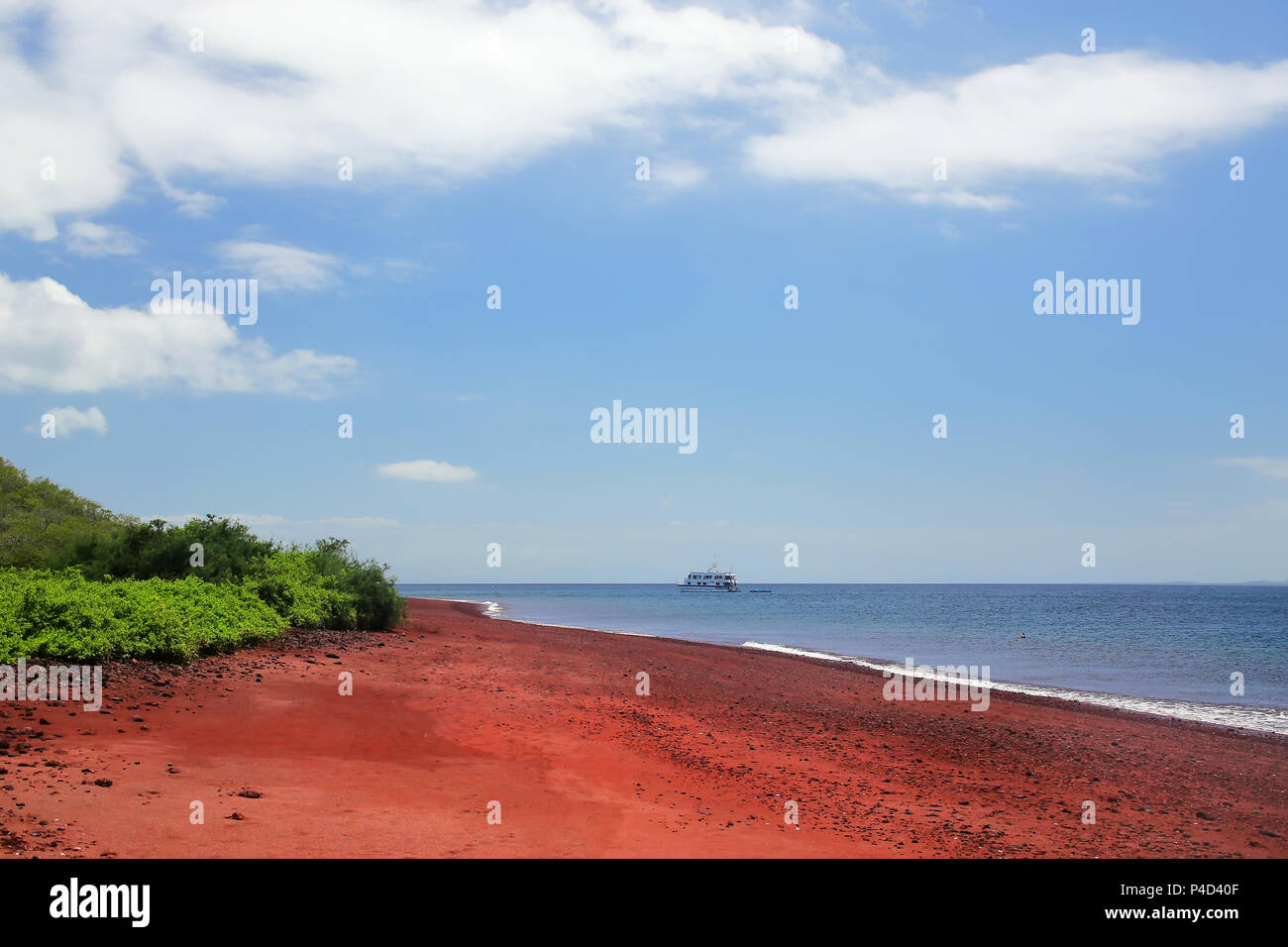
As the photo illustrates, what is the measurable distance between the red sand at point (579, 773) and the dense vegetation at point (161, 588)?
32.9 inches

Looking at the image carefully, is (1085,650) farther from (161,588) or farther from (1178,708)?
(161,588)

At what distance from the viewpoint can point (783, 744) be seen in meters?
13.3

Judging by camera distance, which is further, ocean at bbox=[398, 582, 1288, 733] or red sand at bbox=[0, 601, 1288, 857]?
ocean at bbox=[398, 582, 1288, 733]

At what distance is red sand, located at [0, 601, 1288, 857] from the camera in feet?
25.2

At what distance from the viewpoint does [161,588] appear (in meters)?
16.4

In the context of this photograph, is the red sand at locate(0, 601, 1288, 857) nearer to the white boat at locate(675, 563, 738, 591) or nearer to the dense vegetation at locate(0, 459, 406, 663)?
the dense vegetation at locate(0, 459, 406, 663)

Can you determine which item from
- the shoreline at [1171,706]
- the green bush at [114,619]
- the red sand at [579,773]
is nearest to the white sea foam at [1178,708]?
the shoreline at [1171,706]

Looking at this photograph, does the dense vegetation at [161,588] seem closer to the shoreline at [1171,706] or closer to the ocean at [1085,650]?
the shoreline at [1171,706]

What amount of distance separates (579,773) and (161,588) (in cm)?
1051

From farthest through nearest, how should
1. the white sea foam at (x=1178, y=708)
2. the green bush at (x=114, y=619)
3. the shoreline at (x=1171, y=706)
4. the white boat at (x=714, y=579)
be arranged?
the white boat at (x=714, y=579)
the white sea foam at (x=1178, y=708)
the shoreline at (x=1171, y=706)
the green bush at (x=114, y=619)

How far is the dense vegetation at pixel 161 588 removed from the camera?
41.6 feet

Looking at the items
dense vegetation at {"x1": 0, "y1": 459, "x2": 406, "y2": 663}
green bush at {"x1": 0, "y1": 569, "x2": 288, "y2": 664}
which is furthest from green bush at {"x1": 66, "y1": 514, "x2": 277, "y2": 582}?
green bush at {"x1": 0, "y1": 569, "x2": 288, "y2": 664}

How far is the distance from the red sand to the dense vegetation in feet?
2.74
